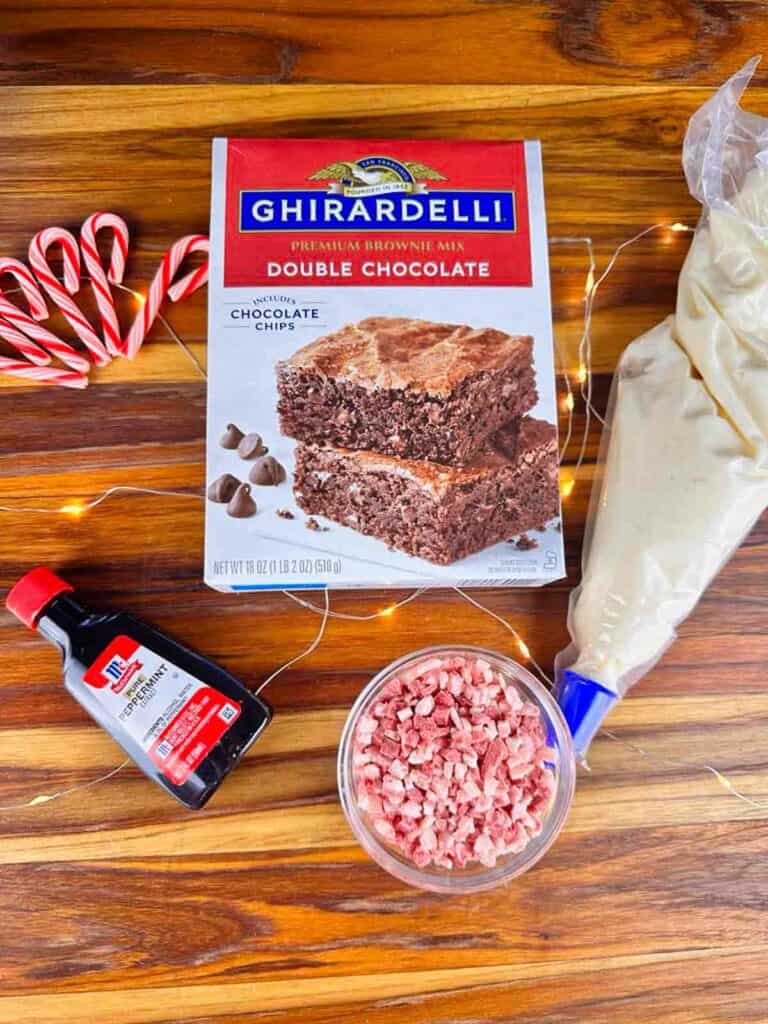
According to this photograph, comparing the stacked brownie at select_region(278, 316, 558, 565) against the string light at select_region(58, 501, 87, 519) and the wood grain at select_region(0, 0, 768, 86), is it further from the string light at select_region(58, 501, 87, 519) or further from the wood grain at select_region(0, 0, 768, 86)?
the wood grain at select_region(0, 0, 768, 86)

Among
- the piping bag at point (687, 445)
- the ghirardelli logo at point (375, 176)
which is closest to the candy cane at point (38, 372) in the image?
the ghirardelli logo at point (375, 176)

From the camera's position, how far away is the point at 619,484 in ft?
3.42

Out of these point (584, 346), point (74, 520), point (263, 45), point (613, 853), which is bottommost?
point (613, 853)

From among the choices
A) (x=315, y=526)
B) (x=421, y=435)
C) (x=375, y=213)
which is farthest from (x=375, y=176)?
(x=315, y=526)

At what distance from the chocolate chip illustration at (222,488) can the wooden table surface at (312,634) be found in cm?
6

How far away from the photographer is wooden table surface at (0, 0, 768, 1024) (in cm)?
95

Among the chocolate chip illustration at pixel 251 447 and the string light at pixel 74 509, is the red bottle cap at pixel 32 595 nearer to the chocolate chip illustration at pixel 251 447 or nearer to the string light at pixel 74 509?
the string light at pixel 74 509

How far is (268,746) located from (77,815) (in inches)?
8.4

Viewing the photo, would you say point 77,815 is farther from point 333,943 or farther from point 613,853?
point 613,853

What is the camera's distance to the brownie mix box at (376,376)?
1018 mm

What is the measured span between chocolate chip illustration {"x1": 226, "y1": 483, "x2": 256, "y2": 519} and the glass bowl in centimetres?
23

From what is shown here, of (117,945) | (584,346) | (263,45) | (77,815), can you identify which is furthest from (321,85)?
(117,945)

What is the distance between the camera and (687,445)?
102 cm

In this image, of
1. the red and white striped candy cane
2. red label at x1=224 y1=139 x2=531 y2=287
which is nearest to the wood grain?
red label at x1=224 y1=139 x2=531 y2=287
